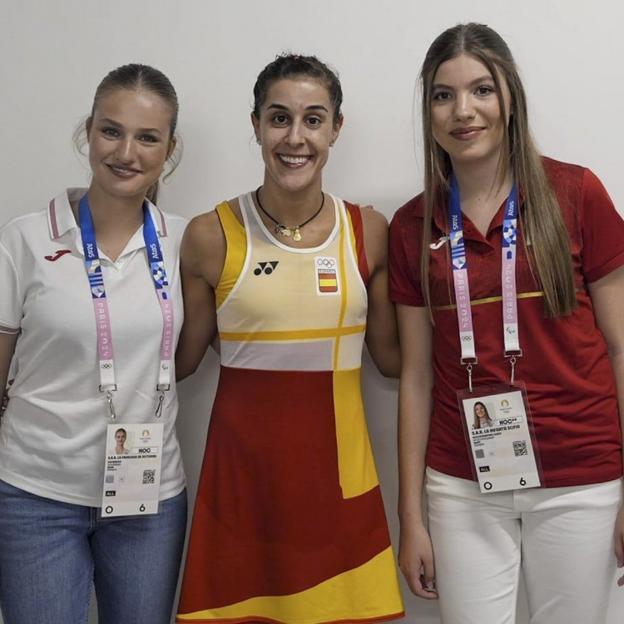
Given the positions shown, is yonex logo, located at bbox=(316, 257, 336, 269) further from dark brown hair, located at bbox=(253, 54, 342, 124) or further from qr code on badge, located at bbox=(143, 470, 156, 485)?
qr code on badge, located at bbox=(143, 470, 156, 485)

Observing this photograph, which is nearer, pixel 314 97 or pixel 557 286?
pixel 557 286

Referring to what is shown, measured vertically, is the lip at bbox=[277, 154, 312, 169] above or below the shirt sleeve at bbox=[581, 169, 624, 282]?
above

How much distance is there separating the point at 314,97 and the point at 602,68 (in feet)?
2.57

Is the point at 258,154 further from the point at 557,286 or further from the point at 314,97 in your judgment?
the point at 557,286

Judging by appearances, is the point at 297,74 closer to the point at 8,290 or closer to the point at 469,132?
the point at 469,132

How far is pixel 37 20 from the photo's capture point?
2.15 m

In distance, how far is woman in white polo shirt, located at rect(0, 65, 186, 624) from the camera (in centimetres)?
164

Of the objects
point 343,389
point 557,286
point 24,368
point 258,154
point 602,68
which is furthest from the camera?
point 258,154

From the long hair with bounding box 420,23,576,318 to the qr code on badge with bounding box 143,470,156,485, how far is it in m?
0.76

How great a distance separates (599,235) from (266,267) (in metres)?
0.73

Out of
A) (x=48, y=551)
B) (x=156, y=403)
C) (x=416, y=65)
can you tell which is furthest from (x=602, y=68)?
(x=48, y=551)

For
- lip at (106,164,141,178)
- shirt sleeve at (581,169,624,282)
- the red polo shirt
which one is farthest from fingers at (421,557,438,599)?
lip at (106,164,141,178)

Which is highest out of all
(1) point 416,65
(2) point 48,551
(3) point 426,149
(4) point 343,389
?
(1) point 416,65

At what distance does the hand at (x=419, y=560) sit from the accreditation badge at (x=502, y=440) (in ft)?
0.71
